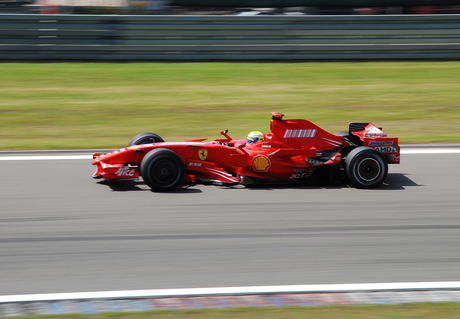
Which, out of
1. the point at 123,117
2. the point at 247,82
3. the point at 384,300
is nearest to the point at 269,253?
the point at 384,300

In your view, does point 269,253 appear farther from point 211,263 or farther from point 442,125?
point 442,125

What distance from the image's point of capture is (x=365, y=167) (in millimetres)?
6793

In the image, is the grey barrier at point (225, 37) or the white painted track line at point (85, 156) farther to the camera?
the grey barrier at point (225, 37)

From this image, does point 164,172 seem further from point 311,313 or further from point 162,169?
point 311,313

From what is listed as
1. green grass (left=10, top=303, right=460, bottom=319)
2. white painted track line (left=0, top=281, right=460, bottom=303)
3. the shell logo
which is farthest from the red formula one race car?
green grass (left=10, top=303, right=460, bottom=319)

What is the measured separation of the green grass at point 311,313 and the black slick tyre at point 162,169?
9.47 feet

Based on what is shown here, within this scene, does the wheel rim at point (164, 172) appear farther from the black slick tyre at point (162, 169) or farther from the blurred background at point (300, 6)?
the blurred background at point (300, 6)

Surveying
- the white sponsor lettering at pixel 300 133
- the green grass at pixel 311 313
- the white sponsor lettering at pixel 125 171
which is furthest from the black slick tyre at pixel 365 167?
the green grass at pixel 311 313

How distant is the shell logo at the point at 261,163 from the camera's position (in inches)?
267

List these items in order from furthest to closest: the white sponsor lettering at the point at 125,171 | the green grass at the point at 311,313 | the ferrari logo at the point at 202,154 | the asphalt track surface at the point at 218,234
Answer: the ferrari logo at the point at 202,154
the white sponsor lettering at the point at 125,171
the asphalt track surface at the point at 218,234
the green grass at the point at 311,313

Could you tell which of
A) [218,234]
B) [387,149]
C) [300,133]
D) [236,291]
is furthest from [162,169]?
[387,149]

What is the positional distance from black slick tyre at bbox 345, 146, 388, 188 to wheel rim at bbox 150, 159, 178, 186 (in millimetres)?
2117

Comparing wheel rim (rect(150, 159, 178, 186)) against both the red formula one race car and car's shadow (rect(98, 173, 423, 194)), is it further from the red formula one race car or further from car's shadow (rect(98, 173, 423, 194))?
car's shadow (rect(98, 173, 423, 194))

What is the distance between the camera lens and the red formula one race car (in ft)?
21.5
